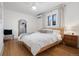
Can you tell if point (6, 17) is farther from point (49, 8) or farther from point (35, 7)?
point (49, 8)

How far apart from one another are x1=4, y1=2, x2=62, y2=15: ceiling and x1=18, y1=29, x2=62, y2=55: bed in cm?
51

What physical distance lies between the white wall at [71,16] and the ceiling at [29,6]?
16.3 inches

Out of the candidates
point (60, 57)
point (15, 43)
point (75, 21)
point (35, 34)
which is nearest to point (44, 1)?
point (35, 34)

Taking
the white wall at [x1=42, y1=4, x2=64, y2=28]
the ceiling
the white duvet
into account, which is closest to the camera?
the ceiling

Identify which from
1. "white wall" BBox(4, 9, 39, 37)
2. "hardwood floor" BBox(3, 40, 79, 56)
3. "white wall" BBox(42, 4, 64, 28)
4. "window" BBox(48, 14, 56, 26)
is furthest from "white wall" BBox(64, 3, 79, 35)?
"white wall" BBox(4, 9, 39, 37)

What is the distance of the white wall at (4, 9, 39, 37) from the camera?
→ 1874 millimetres

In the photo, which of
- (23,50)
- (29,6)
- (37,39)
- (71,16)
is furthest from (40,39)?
(71,16)

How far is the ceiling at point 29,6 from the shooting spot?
6.01ft

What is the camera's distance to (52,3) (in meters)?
1.88

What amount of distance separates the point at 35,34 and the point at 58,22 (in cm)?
63

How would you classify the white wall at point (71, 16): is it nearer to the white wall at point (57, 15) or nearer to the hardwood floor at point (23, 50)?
the white wall at point (57, 15)

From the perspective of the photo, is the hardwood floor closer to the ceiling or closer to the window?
the window

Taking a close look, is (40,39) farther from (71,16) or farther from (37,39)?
(71,16)

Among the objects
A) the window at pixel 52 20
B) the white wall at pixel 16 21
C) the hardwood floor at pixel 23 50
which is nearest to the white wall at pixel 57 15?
the window at pixel 52 20
